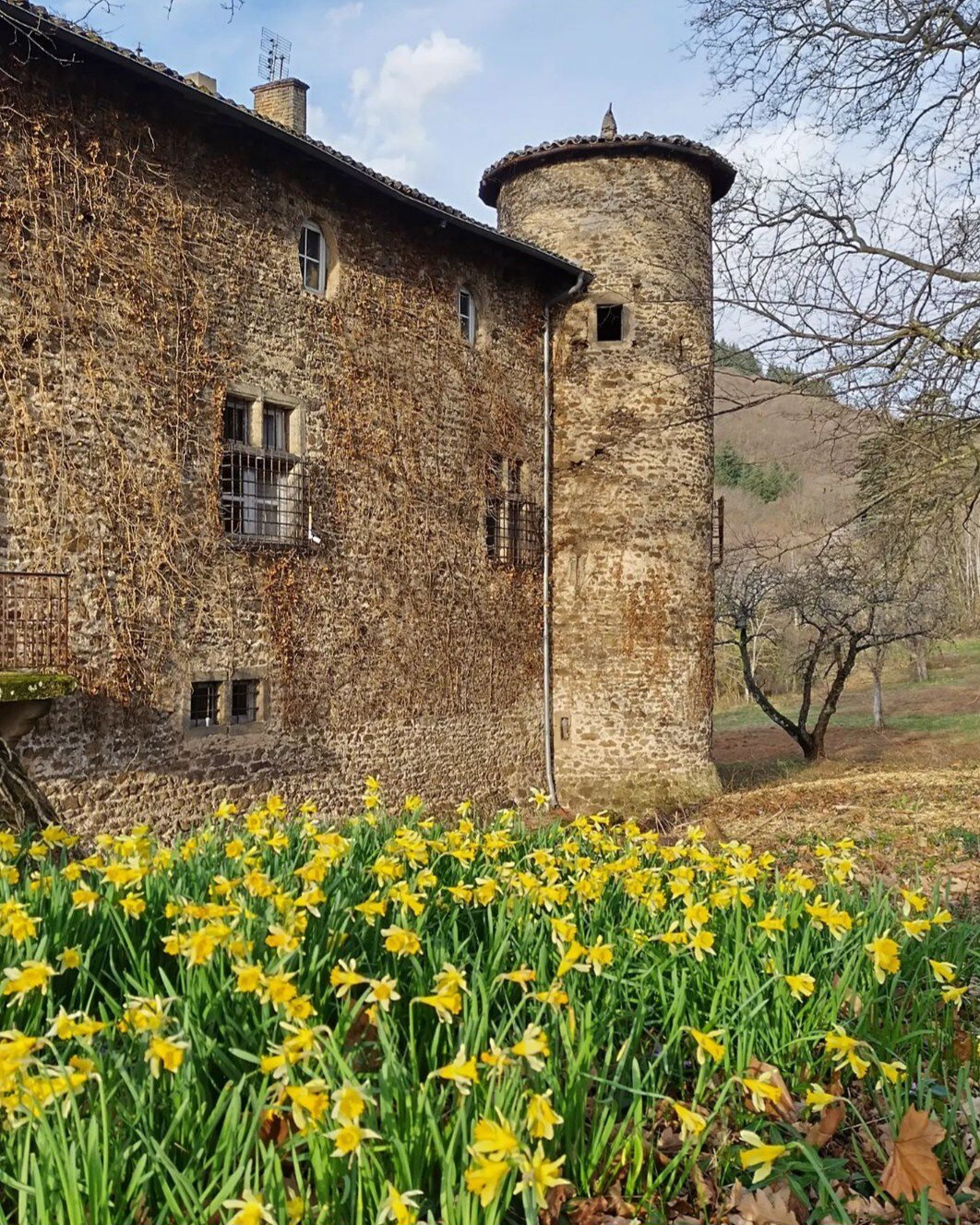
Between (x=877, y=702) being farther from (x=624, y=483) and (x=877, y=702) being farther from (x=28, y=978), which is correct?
(x=28, y=978)

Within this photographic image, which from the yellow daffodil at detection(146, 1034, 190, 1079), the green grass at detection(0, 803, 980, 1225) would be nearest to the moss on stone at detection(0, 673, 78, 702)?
the green grass at detection(0, 803, 980, 1225)

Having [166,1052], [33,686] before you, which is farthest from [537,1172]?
[33,686]

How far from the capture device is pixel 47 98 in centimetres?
895

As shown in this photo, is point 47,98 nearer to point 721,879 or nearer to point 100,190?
point 100,190

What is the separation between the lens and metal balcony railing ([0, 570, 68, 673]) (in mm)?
8555

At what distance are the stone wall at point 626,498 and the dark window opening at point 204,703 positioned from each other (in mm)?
6515

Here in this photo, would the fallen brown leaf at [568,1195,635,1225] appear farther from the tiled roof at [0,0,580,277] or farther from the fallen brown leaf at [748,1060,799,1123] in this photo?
the tiled roof at [0,0,580,277]

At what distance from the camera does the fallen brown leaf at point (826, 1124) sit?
8.10 feet

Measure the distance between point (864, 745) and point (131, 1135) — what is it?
78.6 feet

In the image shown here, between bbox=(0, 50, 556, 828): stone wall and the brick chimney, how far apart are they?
2204mm

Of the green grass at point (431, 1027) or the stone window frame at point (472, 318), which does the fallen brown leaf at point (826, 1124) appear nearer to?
the green grass at point (431, 1027)

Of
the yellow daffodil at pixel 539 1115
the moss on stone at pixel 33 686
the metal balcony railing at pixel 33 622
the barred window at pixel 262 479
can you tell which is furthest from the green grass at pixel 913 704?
the yellow daffodil at pixel 539 1115

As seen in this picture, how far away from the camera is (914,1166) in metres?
2.29

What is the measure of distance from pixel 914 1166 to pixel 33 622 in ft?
27.2
